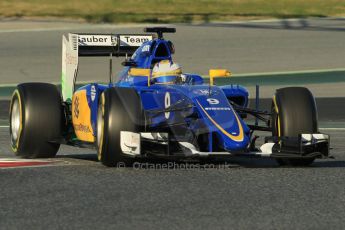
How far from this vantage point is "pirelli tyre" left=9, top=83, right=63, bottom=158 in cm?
1109

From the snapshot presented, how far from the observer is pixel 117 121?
9688mm

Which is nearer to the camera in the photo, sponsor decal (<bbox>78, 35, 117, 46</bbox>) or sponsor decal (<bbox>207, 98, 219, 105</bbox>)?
sponsor decal (<bbox>207, 98, 219, 105</bbox>)

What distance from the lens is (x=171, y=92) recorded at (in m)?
10.6

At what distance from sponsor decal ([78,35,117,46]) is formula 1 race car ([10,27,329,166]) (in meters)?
0.82

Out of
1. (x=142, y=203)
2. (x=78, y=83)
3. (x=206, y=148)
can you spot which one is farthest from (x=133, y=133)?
(x=78, y=83)

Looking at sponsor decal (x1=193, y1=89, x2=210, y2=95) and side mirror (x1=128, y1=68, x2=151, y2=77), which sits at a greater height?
side mirror (x1=128, y1=68, x2=151, y2=77)

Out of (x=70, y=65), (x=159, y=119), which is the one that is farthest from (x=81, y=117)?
(x=70, y=65)

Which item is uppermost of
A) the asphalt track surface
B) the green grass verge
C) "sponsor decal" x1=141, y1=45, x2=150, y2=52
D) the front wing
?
the green grass verge

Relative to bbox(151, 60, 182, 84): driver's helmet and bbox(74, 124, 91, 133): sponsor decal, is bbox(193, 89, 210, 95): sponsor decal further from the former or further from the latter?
bbox(74, 124, 91, 133): sponsor decal

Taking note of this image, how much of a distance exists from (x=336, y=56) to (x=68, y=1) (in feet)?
28.5

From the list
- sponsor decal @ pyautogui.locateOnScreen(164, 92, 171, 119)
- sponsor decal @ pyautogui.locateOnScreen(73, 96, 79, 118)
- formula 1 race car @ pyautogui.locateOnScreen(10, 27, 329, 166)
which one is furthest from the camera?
sponsor decal @ pyautogui.locateOnScreen(73, 96, 79, 118)

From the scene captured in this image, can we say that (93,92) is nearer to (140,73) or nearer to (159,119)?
(140,73)

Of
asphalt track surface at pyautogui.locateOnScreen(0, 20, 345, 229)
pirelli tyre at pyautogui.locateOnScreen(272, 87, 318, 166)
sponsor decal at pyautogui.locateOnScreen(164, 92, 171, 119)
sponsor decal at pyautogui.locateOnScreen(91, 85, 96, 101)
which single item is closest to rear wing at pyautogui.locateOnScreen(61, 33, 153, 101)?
asphalt track surface at pyautogui.locateOnScreen(0, 20, 345, 229)

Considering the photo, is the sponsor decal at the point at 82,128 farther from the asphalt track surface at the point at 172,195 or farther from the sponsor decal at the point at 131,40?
the sponsor decal at the point at 131,40
